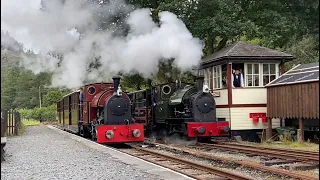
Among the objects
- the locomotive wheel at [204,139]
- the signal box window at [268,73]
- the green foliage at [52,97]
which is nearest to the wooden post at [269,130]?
the signal box window at [268,73]

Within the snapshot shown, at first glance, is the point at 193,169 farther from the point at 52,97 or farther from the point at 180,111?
the point at 52,97

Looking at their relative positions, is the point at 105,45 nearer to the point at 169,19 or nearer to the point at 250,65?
the point at 169,19

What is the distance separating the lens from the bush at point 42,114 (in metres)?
62.1

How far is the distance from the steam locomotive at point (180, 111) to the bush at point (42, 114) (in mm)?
43681

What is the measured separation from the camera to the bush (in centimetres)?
6213

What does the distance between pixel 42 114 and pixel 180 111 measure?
49.0 meters

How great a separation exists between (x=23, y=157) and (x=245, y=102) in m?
9.86

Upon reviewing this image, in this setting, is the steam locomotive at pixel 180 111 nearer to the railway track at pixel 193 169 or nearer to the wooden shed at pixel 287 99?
the wooden shed at pixel 287 99

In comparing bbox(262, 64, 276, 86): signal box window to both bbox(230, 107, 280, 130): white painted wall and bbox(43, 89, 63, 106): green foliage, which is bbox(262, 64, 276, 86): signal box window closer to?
bbox(230, 107, 280, 130): white painted wall

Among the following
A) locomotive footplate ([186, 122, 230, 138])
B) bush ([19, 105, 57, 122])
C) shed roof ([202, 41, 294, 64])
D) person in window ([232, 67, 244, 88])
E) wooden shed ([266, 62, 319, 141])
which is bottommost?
bush ([19, 105, 57, 122])

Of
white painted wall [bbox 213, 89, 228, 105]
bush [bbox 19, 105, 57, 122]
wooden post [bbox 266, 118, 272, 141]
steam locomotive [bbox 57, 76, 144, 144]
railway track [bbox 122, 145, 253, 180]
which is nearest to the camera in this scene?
railway track [bbox 122, 145, 253, 180]

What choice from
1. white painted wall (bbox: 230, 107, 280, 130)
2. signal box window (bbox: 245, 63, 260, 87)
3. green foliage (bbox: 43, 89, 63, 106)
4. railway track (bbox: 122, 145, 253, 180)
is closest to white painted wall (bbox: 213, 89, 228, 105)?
white painted wall (bbox: 230, 107, 280, 130)

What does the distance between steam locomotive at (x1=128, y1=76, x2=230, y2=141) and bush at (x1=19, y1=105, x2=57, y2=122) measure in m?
43.7

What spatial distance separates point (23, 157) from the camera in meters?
12.8
